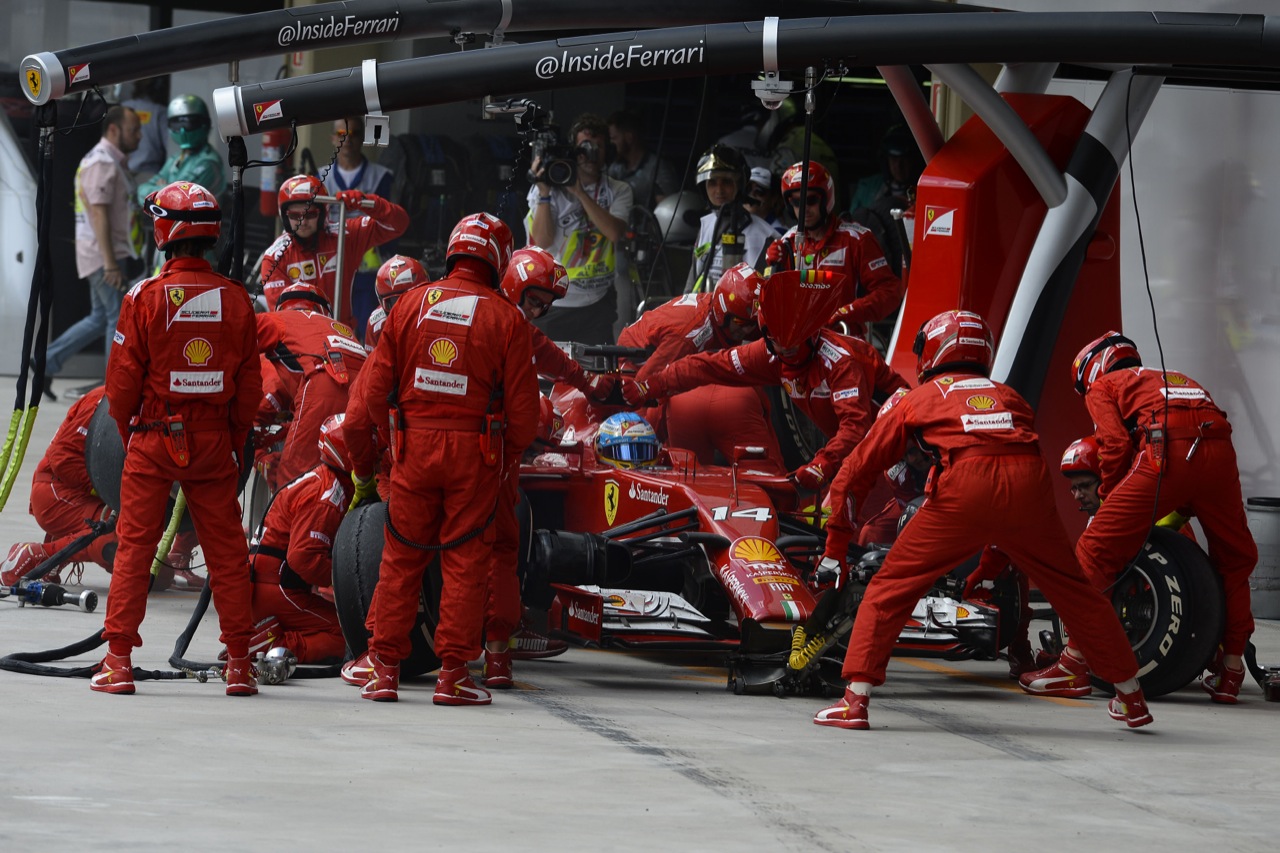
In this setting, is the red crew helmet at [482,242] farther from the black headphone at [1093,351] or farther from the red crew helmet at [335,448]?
the black headphone at [1093,351]

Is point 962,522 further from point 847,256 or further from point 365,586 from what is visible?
point 847,256

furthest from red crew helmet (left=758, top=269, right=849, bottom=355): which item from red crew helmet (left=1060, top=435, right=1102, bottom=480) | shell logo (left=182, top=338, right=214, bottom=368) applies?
shell logo (left=182, top=338, right=214, bottom=368)

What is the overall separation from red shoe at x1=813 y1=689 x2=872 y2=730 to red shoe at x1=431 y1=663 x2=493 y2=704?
4.37 feet

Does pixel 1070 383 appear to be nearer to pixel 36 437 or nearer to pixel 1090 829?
pixel 1090 829

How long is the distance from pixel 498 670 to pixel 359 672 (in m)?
0.59

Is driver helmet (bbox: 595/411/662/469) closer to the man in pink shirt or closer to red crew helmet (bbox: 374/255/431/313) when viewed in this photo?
red crew helmet (bbox: 374/255/431/313)

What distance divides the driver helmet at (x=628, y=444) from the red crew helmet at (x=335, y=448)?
1648 mm

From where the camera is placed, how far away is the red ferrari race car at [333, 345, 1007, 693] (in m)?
7.89

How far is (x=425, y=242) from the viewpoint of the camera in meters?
16.5

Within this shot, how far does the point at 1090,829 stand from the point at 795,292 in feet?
13.9

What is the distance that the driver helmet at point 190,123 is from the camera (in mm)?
15766

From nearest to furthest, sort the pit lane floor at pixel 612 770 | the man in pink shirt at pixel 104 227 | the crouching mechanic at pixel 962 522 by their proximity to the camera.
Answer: the pit lane floor at pixel 612 770 → the crouching mechanic at pixel 962 522 → the man in pink shirt at pixel 104 227

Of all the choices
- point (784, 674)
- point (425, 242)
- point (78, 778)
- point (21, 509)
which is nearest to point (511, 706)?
point (784, 674)

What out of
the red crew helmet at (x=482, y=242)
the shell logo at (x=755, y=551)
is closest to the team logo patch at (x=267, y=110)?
the red crew helmet at (x=482, y=242)
